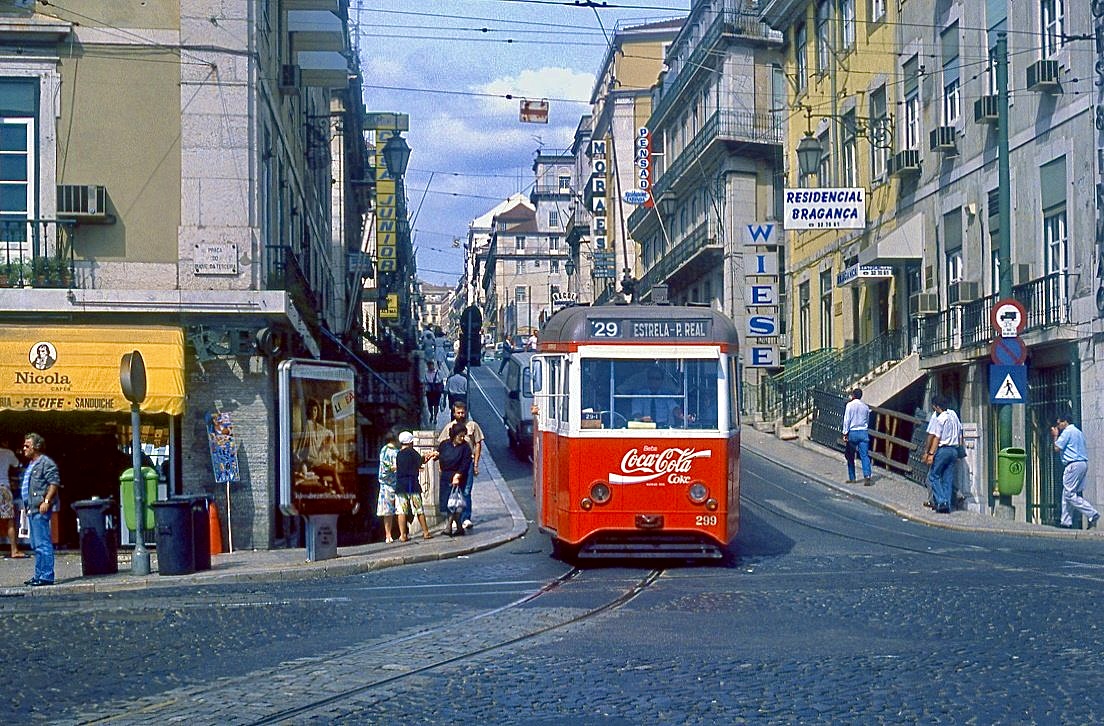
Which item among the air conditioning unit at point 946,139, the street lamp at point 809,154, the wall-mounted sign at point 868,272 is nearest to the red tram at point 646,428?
the air conditioning unit at point 946,139

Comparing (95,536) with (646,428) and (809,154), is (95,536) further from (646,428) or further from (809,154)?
(809,154)

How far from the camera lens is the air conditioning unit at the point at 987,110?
2884cm

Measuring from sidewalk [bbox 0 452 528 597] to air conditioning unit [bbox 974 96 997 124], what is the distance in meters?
12.9

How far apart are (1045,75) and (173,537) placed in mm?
17669

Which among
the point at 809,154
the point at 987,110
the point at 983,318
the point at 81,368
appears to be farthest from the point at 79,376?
the point at 809,154

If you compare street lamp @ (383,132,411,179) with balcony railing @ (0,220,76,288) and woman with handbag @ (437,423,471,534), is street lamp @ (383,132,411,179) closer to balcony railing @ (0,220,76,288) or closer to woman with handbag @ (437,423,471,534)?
woman with handbag @ (437,423,471,534)

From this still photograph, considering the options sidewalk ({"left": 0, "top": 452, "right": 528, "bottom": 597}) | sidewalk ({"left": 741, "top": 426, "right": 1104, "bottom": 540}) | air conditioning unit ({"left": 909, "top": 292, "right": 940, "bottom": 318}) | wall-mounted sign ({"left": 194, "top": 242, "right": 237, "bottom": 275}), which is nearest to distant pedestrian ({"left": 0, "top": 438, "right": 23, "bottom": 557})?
sidewalk ({"left": 0, "top": 452, "right": 528, "bottom": 597})

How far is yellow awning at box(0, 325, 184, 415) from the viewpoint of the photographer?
777 inches

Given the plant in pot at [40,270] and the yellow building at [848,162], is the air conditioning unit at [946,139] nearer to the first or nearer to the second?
the yellow building at [848,162]

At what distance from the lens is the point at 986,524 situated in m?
22.8

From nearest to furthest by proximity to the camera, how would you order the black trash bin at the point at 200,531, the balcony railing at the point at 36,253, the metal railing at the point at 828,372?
the black trash bin at the point at 200,531 < the balcony railing at the point at 36,253 < the metal railing at the point at 828,372

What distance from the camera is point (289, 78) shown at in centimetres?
2633

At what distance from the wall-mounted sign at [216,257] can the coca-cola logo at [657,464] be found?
730 centimetres

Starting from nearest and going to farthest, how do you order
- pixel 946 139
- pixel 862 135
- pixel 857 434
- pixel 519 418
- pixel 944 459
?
pixel 944 459, pixel 857 434, pixel 946 139, pixel 519 418, pixel 862 135
